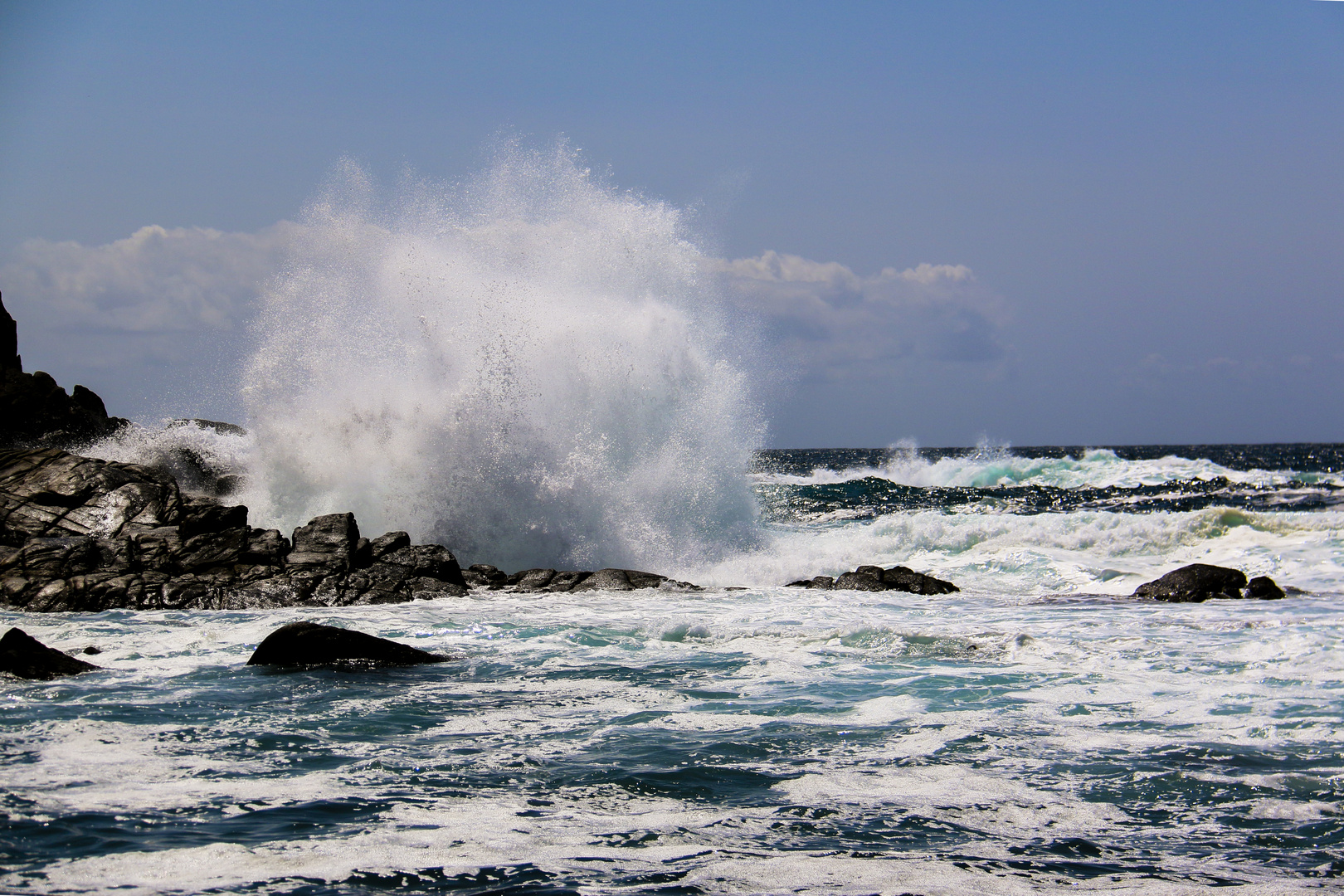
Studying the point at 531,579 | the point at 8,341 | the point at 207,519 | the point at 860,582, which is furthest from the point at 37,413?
the point at 860,582

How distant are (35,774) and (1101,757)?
234 inches

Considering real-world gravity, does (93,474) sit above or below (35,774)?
above

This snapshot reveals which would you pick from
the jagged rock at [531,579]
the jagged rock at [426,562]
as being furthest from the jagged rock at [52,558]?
the jagged rock at [531,579]

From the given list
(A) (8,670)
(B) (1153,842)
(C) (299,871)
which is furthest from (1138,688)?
(A) (8,670)

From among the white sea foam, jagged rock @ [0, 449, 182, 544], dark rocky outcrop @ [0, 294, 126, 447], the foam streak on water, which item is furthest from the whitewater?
the white sea foam

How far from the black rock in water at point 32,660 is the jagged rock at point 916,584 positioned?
32.2 ft

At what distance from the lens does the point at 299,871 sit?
12.1ft

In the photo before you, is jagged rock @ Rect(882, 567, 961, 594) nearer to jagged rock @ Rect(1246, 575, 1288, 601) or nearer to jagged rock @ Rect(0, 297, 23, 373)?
jagged rock @ Rect(1246, 575, 1288, 601)

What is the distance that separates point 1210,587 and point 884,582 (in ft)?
13.7

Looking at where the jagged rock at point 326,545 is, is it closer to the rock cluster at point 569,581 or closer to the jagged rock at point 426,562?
the jagged rock at point 426,562

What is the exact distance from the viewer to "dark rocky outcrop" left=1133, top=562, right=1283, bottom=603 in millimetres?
12016

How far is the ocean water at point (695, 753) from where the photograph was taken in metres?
3.83

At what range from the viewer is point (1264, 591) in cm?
1202

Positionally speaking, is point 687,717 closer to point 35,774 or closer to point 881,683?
point 881,683
